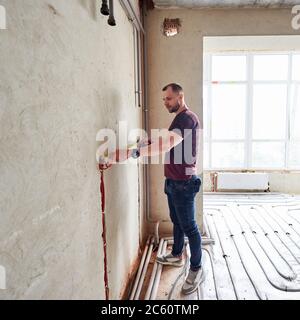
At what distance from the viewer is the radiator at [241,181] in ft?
15.8

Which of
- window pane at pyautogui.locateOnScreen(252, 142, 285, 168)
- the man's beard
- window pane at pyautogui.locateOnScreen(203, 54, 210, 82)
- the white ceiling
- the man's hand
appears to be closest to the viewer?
the man's hand

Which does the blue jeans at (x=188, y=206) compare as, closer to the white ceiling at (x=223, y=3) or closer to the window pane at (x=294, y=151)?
the white ceiling at (x=223, y=3)

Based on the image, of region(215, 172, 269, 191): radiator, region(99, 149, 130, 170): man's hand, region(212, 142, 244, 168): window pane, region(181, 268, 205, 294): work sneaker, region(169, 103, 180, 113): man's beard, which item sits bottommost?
region(181, 268, 205, 294): work sneaker

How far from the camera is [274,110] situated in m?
4.97

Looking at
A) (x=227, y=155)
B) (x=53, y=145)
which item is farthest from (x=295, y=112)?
(x=53, y=145)

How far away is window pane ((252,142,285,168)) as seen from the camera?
16.5ft

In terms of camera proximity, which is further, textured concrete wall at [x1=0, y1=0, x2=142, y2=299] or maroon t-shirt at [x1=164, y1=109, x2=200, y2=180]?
maroon t-shirt at [x1=164, y1=109, x2=200, y2=180]

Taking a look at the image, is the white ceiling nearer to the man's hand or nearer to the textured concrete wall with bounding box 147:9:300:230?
the textured concrete wall with bounding box 147:9:300:230

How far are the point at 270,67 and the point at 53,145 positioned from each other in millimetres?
5001

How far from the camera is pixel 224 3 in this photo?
270cm

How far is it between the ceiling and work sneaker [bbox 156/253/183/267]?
2.50m

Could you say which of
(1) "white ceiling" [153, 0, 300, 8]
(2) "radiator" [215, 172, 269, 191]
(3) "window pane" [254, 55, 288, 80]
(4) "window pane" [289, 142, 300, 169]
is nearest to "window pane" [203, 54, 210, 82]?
(3) "window pane" [254, 55, 288, 80]

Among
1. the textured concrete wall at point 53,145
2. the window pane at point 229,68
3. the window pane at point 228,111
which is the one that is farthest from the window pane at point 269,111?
the textured concrete wall at point 53,145

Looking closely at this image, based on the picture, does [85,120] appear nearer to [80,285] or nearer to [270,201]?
[80,285]
